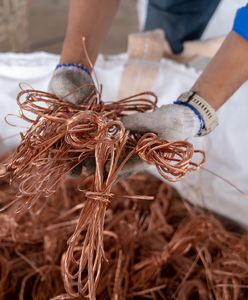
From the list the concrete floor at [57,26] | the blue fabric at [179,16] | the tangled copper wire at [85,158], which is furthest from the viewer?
the concrete floor at [57,26]

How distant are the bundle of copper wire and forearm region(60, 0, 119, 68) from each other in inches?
7.3

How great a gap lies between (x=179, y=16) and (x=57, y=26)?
0.58 metres

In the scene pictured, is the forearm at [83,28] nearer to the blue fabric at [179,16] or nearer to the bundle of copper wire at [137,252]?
the bundle of copper wire at [137,252]

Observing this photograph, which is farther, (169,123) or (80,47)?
(80,47)

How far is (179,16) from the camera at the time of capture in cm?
90

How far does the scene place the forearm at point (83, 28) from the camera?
583mm

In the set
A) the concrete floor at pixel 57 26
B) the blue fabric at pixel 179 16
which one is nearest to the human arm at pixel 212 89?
the blue fabric at pixel 179 16

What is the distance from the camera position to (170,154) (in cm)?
46

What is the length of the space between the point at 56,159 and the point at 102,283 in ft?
0.74

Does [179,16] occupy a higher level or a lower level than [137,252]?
higher

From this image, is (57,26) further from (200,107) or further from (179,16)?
(200,107)

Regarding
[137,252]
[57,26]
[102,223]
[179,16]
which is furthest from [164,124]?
[57,26]

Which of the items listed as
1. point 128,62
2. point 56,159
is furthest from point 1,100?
point 56,159

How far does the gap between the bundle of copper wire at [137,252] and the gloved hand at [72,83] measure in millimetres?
164
